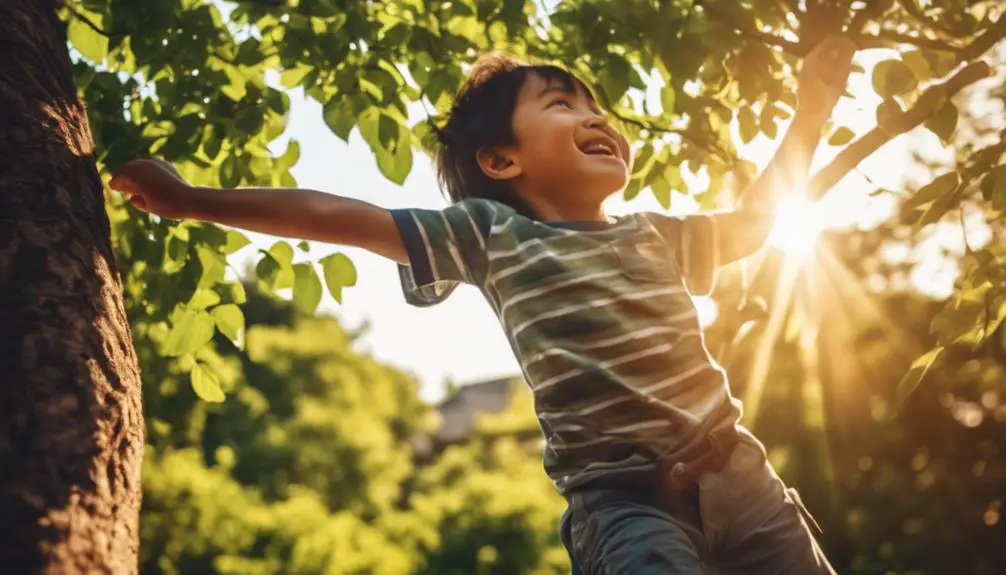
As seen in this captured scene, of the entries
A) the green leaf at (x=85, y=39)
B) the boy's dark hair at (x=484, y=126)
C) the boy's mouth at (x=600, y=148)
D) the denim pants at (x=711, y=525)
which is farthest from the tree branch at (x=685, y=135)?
the green leaf at (x=85, y=39)

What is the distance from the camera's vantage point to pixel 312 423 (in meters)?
23.6

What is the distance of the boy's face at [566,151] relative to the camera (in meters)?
2.47

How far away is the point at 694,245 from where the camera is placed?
2508 millimetres

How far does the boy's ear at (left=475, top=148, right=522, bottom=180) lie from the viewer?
2.59 m

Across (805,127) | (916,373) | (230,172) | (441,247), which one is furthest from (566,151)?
(230,172)

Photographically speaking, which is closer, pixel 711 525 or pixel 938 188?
pixel 711 525

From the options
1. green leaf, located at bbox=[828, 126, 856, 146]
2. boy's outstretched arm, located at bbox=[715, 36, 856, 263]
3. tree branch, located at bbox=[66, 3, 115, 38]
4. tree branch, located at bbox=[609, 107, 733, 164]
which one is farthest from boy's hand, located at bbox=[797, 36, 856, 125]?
tree branch, located at bbox=[66, 3, 115, 38]

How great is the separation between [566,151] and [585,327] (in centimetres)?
53

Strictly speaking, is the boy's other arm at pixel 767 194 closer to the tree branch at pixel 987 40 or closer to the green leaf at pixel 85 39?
the tree branch at pixel 987 40

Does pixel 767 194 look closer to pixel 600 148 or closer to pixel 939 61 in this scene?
pixel 600 148

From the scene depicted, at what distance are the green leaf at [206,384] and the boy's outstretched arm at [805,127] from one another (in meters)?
2.03

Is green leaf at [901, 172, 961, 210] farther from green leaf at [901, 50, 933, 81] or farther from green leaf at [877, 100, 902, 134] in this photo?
green leaf at [901, 50, 933, 81]

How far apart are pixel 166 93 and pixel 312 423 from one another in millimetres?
20496

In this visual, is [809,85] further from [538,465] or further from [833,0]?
[538,465]
